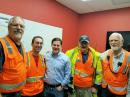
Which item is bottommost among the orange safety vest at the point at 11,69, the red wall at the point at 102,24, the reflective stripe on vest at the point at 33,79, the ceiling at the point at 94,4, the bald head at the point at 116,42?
the reflective stripe on vest at the point at 33,79

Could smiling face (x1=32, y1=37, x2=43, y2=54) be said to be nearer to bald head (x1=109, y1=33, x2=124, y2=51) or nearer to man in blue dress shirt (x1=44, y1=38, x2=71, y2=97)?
man in blue dress shirt (x1=44, y1=38, x2=71, y2=97)

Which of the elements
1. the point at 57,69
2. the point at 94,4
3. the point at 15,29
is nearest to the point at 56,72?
the point at 57,69

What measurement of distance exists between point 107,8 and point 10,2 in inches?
92.8

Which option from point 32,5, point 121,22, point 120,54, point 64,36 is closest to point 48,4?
point 32,5

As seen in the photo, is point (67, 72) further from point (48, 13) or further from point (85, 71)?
point (48, 13)

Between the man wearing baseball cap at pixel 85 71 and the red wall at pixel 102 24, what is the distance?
76.0 inches

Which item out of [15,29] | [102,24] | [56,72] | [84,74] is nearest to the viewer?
[15,29]

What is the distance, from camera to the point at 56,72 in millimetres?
2646

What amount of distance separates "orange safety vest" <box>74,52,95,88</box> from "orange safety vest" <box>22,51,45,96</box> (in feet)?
2.03

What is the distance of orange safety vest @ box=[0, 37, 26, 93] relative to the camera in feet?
5.56

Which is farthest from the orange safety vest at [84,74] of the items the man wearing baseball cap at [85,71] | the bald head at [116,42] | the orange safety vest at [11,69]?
the orange safety vest at [11,69]

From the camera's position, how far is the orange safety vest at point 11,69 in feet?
5.56

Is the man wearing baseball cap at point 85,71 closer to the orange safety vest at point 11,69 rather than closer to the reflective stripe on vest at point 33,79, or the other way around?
the reflective stripe on vest at point 33,79

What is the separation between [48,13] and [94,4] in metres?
1.09
